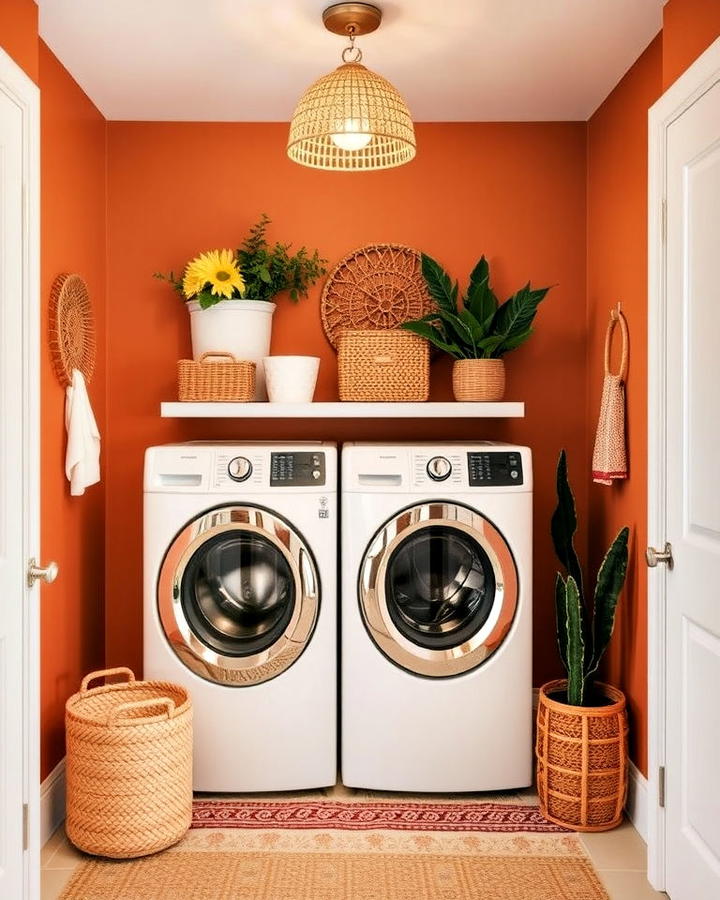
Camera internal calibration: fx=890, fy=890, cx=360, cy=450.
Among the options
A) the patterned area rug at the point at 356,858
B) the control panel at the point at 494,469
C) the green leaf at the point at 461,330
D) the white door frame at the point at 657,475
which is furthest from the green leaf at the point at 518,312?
the patterned area rug at the point at 356,858

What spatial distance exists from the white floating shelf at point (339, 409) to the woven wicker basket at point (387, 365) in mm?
60

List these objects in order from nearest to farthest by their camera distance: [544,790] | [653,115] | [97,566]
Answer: [653,115] < [544,790] < [97,566]

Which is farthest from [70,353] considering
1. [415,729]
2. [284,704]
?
[415,729]

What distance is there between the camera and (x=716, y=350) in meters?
2.05

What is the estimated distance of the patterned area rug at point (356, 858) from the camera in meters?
2.47

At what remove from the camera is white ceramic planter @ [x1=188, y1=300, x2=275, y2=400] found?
10.8 feet

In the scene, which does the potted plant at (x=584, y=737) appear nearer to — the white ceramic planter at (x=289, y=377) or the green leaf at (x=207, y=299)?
the white ceramic planter at (x=289, y=377)

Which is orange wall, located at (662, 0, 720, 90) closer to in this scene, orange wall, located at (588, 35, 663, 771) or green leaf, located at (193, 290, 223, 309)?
orange wall, located at (588, 35, 663, 771)

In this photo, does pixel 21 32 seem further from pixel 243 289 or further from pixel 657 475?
pixel 657 475

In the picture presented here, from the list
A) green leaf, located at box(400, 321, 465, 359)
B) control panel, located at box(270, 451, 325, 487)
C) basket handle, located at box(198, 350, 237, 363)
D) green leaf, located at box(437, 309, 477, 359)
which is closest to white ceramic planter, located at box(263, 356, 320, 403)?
basket handle, located at box(198, 350, 237, 363)

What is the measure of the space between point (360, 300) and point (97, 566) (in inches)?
57.5

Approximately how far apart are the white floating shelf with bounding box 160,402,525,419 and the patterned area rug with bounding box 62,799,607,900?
52.4 inches

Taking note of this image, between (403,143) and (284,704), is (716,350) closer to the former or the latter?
(403,143)

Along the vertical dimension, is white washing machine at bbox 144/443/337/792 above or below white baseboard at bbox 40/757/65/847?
above
